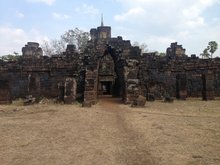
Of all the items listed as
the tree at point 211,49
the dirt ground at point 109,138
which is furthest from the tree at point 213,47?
the dirt ground at point 109,138

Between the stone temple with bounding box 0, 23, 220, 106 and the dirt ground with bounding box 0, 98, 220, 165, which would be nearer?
the dirt ground with bounding box 0, 98, 220, 165

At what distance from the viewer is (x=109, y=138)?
27.5 feet

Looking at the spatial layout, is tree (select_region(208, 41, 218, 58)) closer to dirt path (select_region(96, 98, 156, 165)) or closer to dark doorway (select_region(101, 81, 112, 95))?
dark doorway (select_region(101, 81, 112, 95))

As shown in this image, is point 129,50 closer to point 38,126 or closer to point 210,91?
point 210,91

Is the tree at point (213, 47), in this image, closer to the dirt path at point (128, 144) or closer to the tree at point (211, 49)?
the tree at point (211, 49)

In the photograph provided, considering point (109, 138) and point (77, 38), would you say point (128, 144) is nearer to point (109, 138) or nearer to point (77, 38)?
point (109, 138)

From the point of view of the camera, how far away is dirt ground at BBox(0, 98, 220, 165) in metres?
6.61

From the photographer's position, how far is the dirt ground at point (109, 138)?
21.7ft

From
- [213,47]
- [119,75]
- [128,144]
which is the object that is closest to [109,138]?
[128,144]

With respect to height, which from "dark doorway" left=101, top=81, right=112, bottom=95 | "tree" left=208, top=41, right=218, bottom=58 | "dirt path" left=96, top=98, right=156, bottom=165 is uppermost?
"tree" left=208, top=41, right=218, bottom=58

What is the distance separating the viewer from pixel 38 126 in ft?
33.0

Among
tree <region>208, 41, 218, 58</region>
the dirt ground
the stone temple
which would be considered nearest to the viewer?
the dirt ground

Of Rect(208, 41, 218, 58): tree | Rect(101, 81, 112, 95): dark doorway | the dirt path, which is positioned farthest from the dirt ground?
Rect(208, 41, 218, 58): tree

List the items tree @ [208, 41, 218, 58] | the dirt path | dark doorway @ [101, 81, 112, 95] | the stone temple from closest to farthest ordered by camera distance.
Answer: the dirt path → the stone temple → dark doorway @ [101, 81, 112, 95] → tree @ [208, 41, 218, 58]
